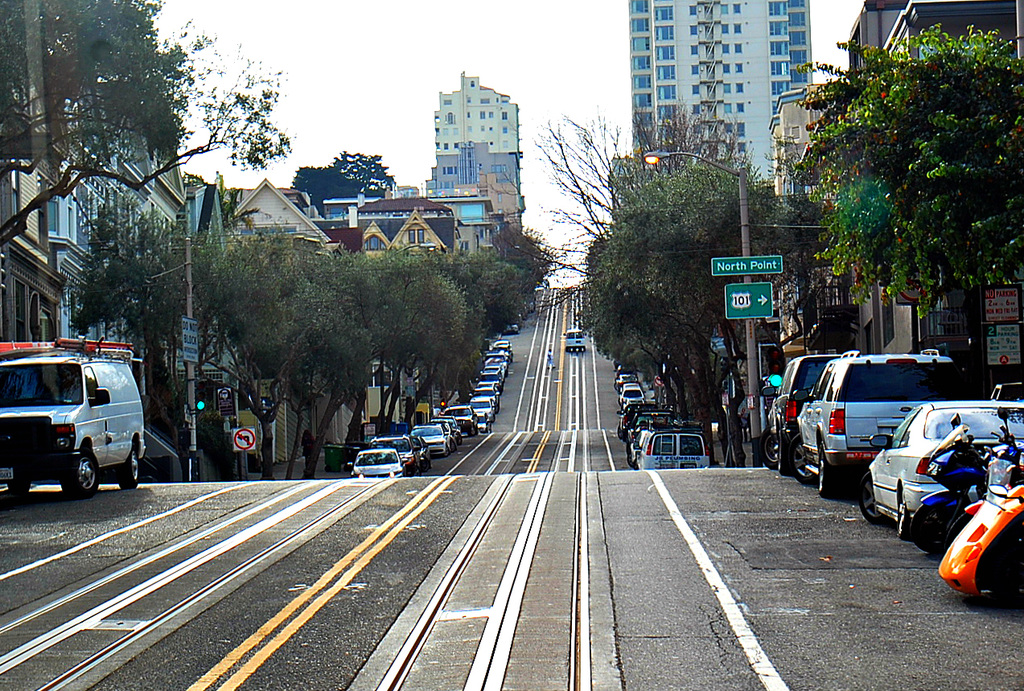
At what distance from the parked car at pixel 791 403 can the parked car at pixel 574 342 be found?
92756mm

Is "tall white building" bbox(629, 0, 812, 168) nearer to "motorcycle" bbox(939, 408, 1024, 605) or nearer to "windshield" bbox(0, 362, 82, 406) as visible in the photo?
"windshield" bbox(0, 362, 82, 406)

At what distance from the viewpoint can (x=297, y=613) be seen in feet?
33.3

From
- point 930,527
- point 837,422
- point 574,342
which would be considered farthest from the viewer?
point 574,342

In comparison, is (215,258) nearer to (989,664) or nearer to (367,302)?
(367,302)

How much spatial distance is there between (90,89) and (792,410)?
12.2m

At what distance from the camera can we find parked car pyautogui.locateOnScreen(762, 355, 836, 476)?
21172 mm

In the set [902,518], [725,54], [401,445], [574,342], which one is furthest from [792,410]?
[725,54]

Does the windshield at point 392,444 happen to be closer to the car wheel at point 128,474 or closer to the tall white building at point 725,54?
the car wheel at point 128,474

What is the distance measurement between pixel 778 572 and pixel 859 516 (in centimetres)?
441

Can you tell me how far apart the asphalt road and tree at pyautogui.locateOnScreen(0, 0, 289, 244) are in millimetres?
5652

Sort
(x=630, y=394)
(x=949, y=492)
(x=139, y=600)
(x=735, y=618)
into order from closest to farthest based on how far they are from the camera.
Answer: (x=735, y=618), (x=139, y=600), (x=949, y=492), (x=630, y=394)

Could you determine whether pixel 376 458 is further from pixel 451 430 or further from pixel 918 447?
pixel 918 447

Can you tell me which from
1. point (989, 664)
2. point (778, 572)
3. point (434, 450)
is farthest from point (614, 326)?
point (989, 664)

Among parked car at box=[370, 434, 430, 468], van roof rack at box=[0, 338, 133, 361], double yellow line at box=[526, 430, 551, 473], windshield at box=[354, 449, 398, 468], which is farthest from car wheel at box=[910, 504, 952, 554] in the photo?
double yellow line at box=[526, 430, 551, 473]
